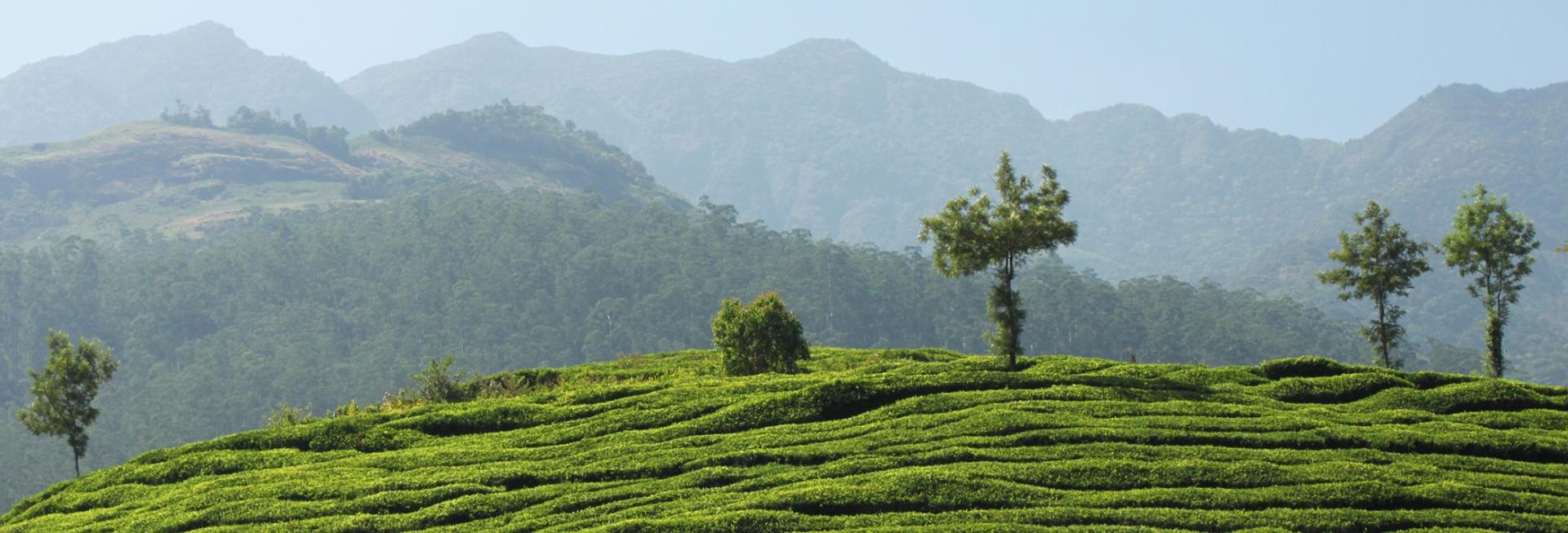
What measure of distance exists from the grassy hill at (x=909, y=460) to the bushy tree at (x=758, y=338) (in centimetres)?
364

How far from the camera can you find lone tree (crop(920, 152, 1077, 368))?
1385 inches

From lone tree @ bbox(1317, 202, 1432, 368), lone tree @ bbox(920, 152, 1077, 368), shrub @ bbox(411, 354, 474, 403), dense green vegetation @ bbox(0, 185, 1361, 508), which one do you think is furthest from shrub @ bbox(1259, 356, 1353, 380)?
dense green vegetation @ bbox(0, 185, 1361, 508)

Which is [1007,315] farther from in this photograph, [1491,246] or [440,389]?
[1491,246]

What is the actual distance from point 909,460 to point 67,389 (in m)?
24.4

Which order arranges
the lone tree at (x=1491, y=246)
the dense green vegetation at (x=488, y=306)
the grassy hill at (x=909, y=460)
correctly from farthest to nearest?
the dense green vegetation at (x=488, y=306), the lone tree at (x=1491, y=246), the grassy hill at (x=909, y=460)

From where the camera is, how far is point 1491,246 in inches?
1670

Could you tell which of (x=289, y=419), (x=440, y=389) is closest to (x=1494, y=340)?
(x=440, y=389)

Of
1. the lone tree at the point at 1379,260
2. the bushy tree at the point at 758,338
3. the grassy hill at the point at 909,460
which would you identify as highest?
the lone tree at the point at 1379,260

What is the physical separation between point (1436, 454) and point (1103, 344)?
105400 mm

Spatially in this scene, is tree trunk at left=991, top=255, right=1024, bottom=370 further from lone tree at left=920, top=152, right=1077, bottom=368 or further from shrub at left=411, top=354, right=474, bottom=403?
shrub at left=411, top=354, right=474, bottom=403

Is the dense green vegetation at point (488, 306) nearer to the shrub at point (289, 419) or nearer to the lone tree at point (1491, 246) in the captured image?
the shrub at point (289, 419)

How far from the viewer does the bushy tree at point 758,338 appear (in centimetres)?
4056

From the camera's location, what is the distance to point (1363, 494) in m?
23.9

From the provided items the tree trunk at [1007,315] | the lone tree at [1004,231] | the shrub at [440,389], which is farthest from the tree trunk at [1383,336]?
the shrub at [440,389]
